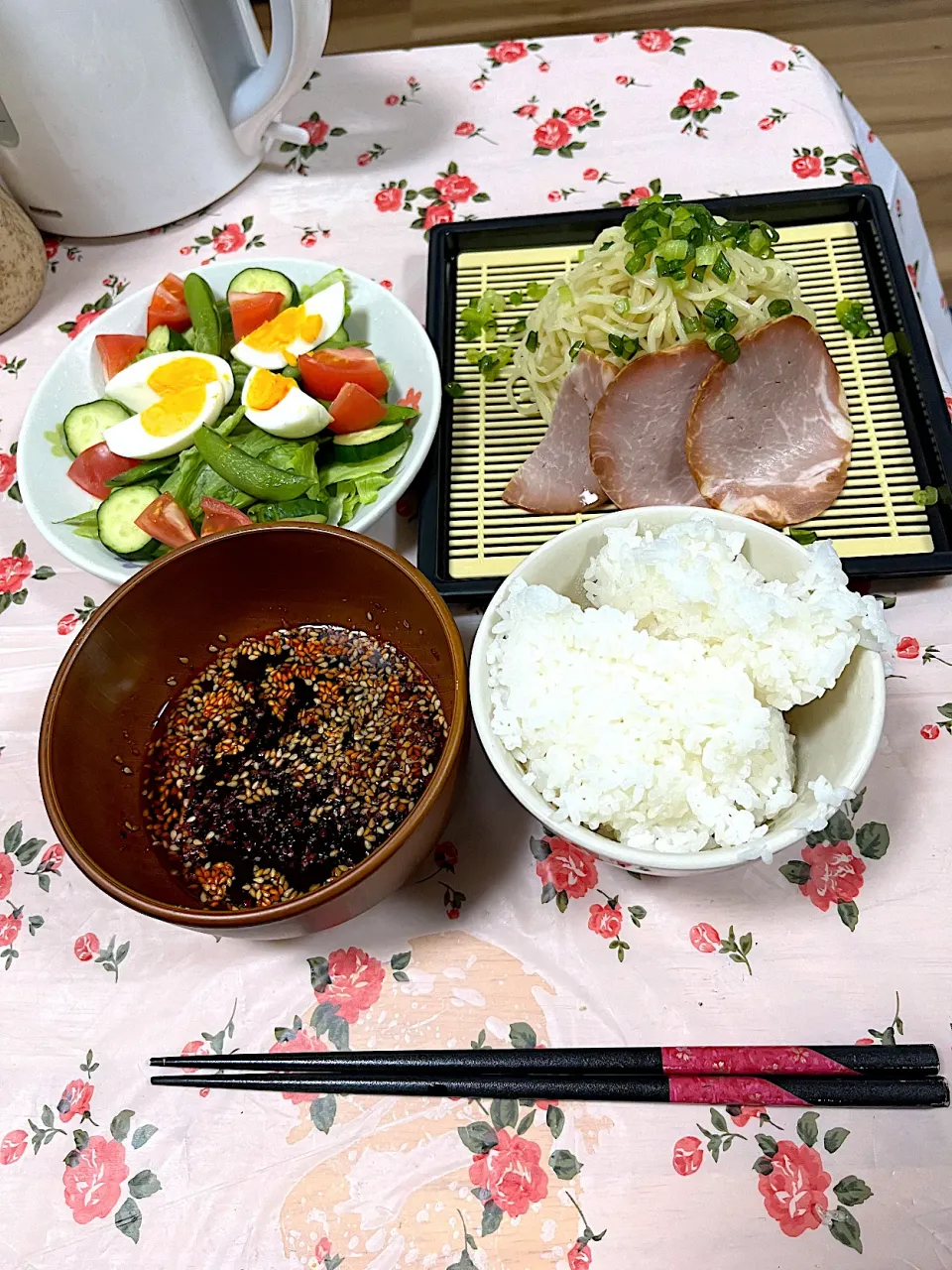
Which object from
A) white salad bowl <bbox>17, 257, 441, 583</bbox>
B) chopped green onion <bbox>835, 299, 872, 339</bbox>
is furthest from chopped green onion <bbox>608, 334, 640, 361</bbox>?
chopped green onion <bbox>835, 299, 872, 339</bbox>

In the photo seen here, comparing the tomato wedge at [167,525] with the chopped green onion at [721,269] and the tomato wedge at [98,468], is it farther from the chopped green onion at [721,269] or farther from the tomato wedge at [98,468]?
the chopped green onion at [721,269]

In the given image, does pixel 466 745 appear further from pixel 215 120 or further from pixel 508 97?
pixel 508 97

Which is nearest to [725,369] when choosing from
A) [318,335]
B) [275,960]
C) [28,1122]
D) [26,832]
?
[318,335]

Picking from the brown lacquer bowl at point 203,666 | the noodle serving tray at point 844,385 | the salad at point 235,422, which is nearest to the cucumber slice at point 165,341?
the salad at point 235,422

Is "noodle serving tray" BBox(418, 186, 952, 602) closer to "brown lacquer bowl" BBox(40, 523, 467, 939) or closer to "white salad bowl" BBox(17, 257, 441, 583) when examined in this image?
"white salad bowl" BBox(17, 257, 441, 583)

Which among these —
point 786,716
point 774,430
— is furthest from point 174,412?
point 786,716

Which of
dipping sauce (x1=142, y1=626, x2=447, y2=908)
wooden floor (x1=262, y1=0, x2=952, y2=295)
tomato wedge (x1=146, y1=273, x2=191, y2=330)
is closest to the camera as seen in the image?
dipping sauce (x1=142, y1=626, x2=447, y2=908)
